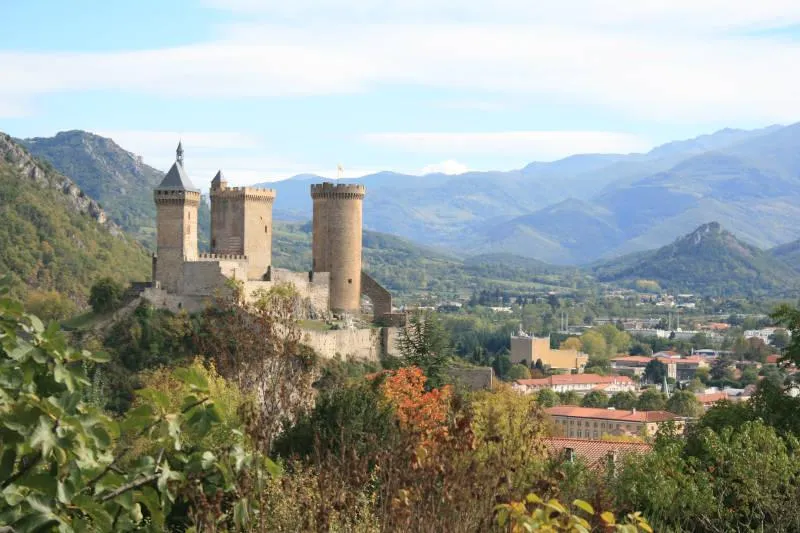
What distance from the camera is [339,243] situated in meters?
55.2

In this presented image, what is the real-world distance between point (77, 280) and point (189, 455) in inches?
3630

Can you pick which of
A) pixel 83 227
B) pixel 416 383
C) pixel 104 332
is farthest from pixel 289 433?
pixel 83 227

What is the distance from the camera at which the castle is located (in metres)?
48.1

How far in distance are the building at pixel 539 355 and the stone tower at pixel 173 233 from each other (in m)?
74.7

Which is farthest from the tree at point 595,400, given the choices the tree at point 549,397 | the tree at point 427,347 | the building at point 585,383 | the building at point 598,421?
the tree at point 427,347

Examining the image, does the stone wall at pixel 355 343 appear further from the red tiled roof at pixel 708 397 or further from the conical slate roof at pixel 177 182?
the red tiled roof at pixel 708 397

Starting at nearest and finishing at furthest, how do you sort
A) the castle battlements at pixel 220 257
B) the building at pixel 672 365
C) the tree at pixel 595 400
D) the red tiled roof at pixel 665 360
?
the castle battlements at pixel 220 257 < the tree at pixel 595 400 < the building at pixel 672 365 < the red tiled roof at pixel 665 360

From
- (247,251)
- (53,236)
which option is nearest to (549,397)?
(247,251)

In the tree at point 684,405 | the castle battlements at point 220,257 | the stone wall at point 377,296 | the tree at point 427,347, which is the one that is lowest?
the tree at point 684,405

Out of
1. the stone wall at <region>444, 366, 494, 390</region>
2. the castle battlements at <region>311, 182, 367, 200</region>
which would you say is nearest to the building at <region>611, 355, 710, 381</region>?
the stone wall at <region>444, 366, 494, 390</region>

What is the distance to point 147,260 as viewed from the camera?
362ft

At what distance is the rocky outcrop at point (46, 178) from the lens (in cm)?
11300

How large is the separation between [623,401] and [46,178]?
56.9 m

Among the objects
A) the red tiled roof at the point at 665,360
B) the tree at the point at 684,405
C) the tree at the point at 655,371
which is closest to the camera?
the tree at the point at 684,405
